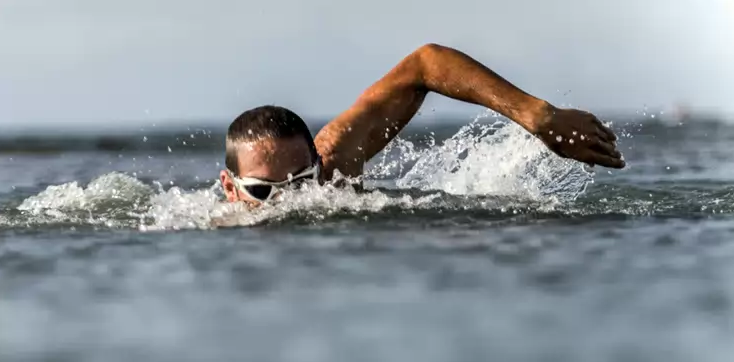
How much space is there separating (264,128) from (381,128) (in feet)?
3.12

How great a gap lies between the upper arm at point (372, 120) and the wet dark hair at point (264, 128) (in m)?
0.54

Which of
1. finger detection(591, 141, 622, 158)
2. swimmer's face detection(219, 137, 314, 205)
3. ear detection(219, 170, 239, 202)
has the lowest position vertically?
ear detection(219, 170, 239, 202)

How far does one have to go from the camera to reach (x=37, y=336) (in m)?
3.83

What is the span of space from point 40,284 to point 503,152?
3419 mm

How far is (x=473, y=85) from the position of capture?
19.4 ft

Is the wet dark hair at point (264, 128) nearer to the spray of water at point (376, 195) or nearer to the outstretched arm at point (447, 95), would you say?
the spray of water at point (376, 195)

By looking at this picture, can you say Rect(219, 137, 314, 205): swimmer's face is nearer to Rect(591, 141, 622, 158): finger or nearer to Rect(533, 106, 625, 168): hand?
Rect(533, 106, 625, 168): hand

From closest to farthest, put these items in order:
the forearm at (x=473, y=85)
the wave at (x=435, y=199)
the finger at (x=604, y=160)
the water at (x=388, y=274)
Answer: the water at (x=388, y=274)
the finger at (x=604, y=160)
the forearm at (x=473, y=85)
the wave at (x=435, y=199)

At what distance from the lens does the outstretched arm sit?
17.8 feet

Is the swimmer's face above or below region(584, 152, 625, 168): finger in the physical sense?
below

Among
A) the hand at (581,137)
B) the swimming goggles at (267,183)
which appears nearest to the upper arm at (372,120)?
the swimming goggles at (267,183)

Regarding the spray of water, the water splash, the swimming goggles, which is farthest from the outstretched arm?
the water splash

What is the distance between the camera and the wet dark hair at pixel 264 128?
5.66 m

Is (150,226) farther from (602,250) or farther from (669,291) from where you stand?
(669,291)
